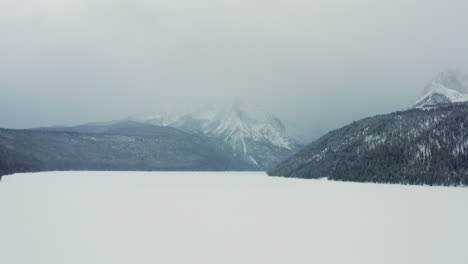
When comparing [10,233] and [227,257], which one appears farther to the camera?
[10,233]

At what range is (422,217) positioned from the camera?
241 ft

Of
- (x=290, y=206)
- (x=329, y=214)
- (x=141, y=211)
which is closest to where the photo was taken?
(x=329, y=214)

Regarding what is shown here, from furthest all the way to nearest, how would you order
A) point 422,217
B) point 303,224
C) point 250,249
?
point 422,217
point 303,224
point 250,249

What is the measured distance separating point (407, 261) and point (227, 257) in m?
16.7

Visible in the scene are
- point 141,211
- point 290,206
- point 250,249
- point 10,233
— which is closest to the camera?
point 250,249

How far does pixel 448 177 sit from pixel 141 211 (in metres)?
154

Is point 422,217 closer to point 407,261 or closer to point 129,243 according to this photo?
point 407,261

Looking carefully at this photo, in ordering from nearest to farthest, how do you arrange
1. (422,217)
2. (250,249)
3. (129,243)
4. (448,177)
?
(250,249)
(129,243)
(422,217)
(448,177)

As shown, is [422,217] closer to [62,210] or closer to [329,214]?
[329,214]

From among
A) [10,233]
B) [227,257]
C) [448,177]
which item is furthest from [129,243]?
[448,177]

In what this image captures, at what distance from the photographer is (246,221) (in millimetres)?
70188

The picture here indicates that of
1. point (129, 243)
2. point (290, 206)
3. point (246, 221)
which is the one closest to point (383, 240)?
point (246, 221)

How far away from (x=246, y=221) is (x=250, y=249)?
2338cm

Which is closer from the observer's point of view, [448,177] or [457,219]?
[457,219]
